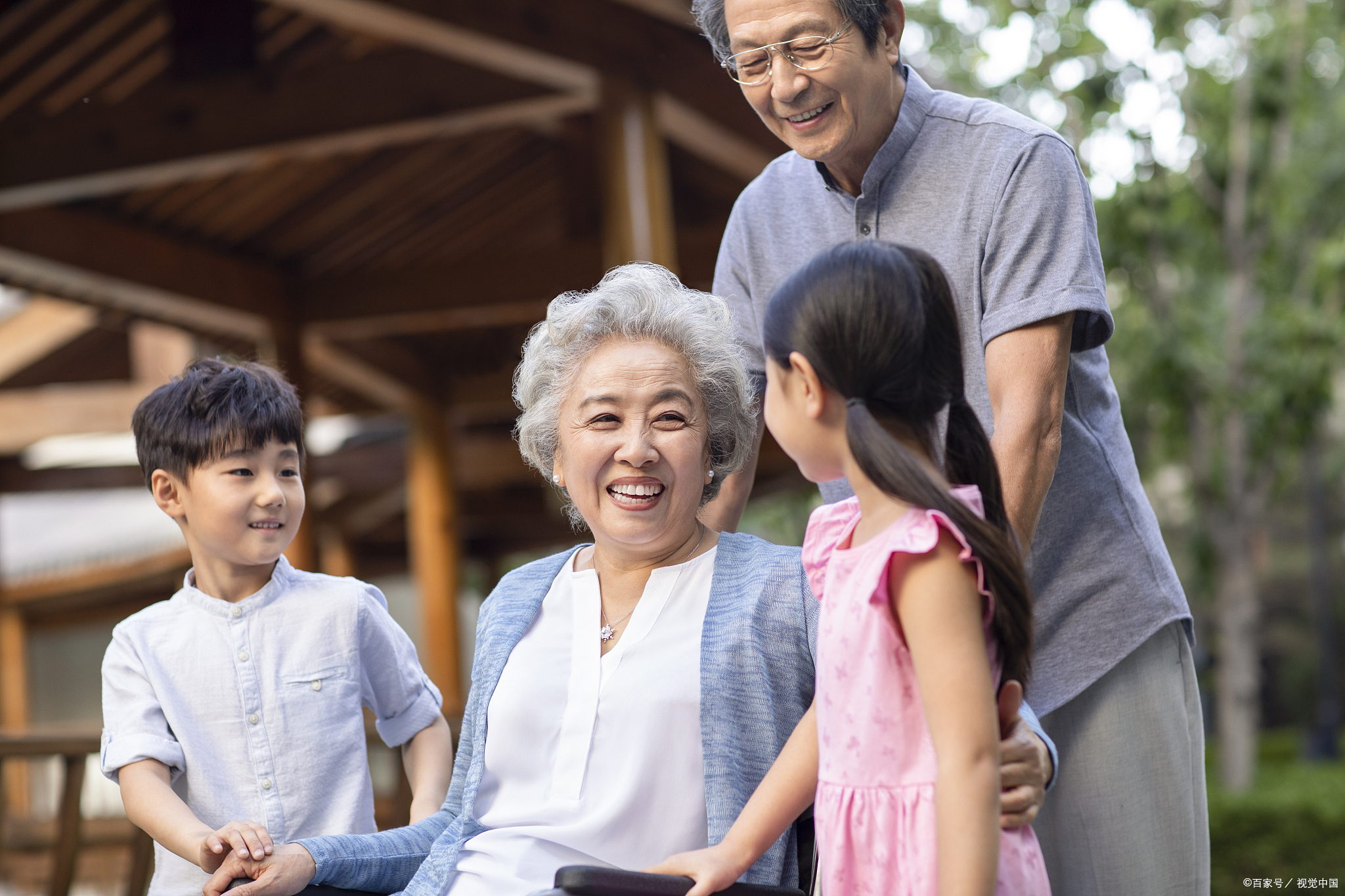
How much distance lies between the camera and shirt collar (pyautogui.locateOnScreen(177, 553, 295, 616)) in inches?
76.4

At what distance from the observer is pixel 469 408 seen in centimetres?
870

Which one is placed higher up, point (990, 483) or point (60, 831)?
point (990, 483)

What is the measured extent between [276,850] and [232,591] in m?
0.42

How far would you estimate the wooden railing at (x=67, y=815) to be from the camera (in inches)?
138

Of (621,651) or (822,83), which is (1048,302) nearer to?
(822,83)

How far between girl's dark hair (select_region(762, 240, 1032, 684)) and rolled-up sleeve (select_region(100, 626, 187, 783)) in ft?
3.54

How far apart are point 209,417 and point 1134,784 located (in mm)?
1329

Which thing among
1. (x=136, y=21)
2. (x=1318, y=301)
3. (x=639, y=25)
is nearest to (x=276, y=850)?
(x=639, y=25)

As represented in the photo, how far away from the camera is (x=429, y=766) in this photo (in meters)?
2.03

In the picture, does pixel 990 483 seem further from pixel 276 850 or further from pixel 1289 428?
pixel 1289 428

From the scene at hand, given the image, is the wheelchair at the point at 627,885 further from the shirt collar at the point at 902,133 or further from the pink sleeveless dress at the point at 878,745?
the shirt collar at the point at 902,133

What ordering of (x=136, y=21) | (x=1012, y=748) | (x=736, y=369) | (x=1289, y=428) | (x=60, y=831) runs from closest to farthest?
(x=1012, y=748) < (x=736, y=369) < (x=60, y=831) < (x=136, y=21) < (x=1289, y=428)

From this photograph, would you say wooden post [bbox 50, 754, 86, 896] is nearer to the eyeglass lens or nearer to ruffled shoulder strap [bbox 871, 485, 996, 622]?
the eyeglass lens

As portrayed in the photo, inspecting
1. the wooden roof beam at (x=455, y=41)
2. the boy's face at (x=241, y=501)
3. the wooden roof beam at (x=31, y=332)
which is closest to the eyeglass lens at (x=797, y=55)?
the boy's face at (x=241, y=501)
